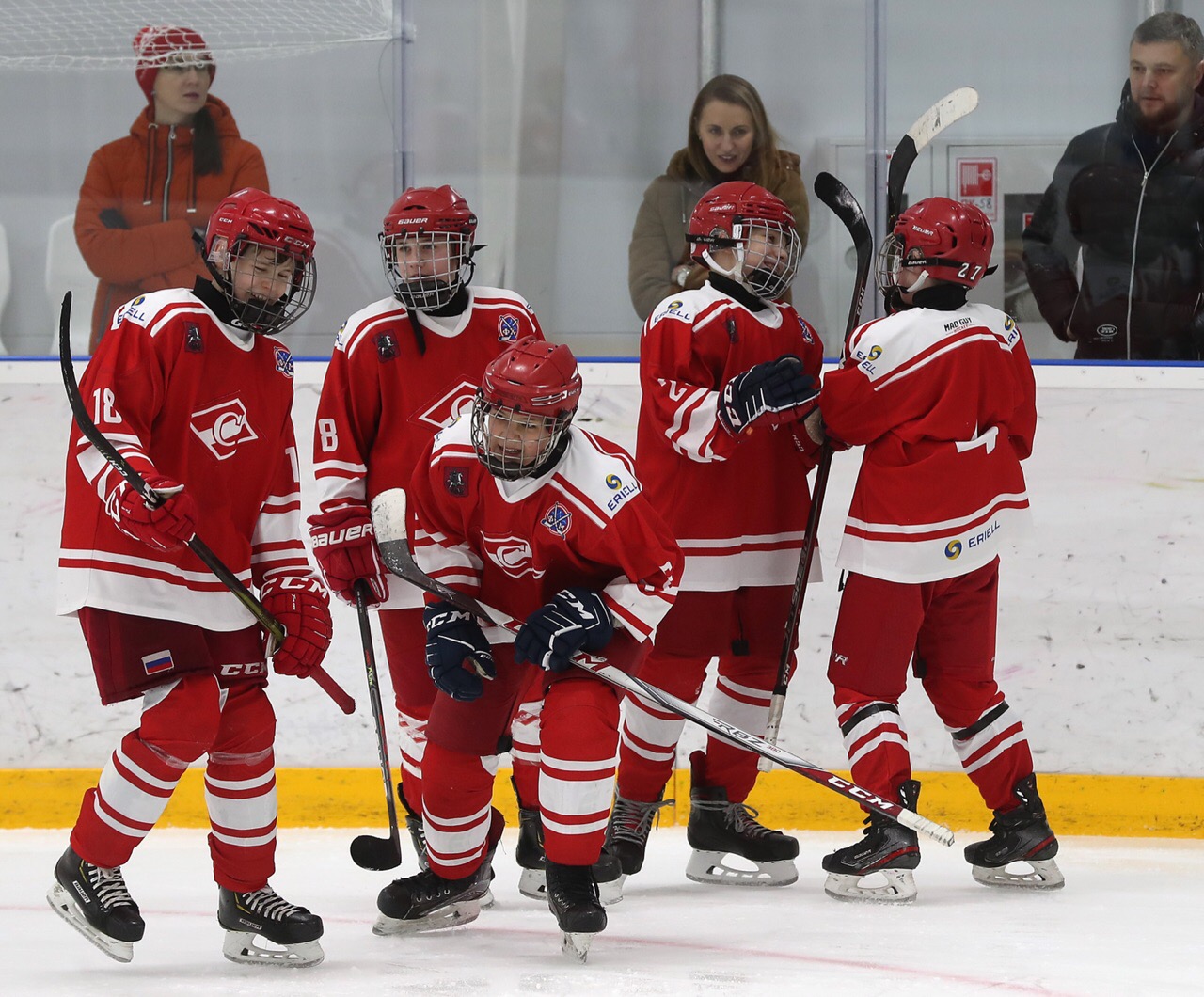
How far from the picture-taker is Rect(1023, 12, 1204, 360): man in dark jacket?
3645mm

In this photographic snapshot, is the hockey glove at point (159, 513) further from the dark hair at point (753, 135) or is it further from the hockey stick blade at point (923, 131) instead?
the dark hair at point (753, 135)

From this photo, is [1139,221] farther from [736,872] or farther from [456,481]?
[456,481]

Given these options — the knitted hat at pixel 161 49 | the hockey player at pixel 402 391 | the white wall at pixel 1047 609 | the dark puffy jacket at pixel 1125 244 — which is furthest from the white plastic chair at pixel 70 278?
the dark puffy jacket at pixel 1125 244

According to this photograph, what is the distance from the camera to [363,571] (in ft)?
9.20

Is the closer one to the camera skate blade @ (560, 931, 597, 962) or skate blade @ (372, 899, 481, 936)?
skate blade @ (560, 931, 597, 962)

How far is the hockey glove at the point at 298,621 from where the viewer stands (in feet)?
8.26

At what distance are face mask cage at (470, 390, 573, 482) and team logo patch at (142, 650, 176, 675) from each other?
22.1 inches

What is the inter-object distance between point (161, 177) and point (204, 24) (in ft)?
1.28

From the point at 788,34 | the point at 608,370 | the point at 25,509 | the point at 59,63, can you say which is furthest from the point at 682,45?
the point at 25,509

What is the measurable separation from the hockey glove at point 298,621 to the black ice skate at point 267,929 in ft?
1.16

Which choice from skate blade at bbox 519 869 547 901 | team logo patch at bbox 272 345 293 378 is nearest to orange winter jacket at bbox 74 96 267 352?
team logo patch at bbox 272 345 293 378

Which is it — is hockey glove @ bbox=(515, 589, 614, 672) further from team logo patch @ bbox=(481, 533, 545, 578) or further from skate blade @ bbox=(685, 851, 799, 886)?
skate blade @ bbox=(685, 851, 799, 886)

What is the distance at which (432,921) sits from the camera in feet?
8.62

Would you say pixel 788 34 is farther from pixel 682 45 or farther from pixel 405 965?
pixel 405 965
